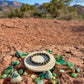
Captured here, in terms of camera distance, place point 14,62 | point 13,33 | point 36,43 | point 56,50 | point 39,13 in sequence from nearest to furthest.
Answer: point 14,62 → point 56,50 → point 36,43 → point 13,33 → point 39,13

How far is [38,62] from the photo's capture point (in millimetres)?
1930

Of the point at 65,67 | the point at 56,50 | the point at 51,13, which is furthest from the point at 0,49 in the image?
the point at 51,13

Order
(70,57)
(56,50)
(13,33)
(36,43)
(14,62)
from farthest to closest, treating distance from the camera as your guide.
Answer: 1. (13,33)
2. (36,43)
3. (56,50)
4. (70,57)
5. (14,62)

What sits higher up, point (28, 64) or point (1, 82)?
point (28, 64)

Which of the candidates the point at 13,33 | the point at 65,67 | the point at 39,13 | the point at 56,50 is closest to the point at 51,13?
the point at 39,13

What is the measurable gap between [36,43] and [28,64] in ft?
4.81

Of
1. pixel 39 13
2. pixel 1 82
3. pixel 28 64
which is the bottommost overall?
pixel 1 82

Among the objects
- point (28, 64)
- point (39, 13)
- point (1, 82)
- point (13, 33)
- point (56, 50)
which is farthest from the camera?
point (39, 13)

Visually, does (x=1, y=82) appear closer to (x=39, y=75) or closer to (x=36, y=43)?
(x=39, y=75)

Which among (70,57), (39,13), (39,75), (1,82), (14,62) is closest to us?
(1,82)

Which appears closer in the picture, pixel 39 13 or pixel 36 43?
pixel 36 43

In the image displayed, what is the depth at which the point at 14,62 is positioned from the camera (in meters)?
2.11

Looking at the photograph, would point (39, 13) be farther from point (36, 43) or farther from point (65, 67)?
point (65, 67)

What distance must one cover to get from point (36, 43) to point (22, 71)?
5.30 feet
